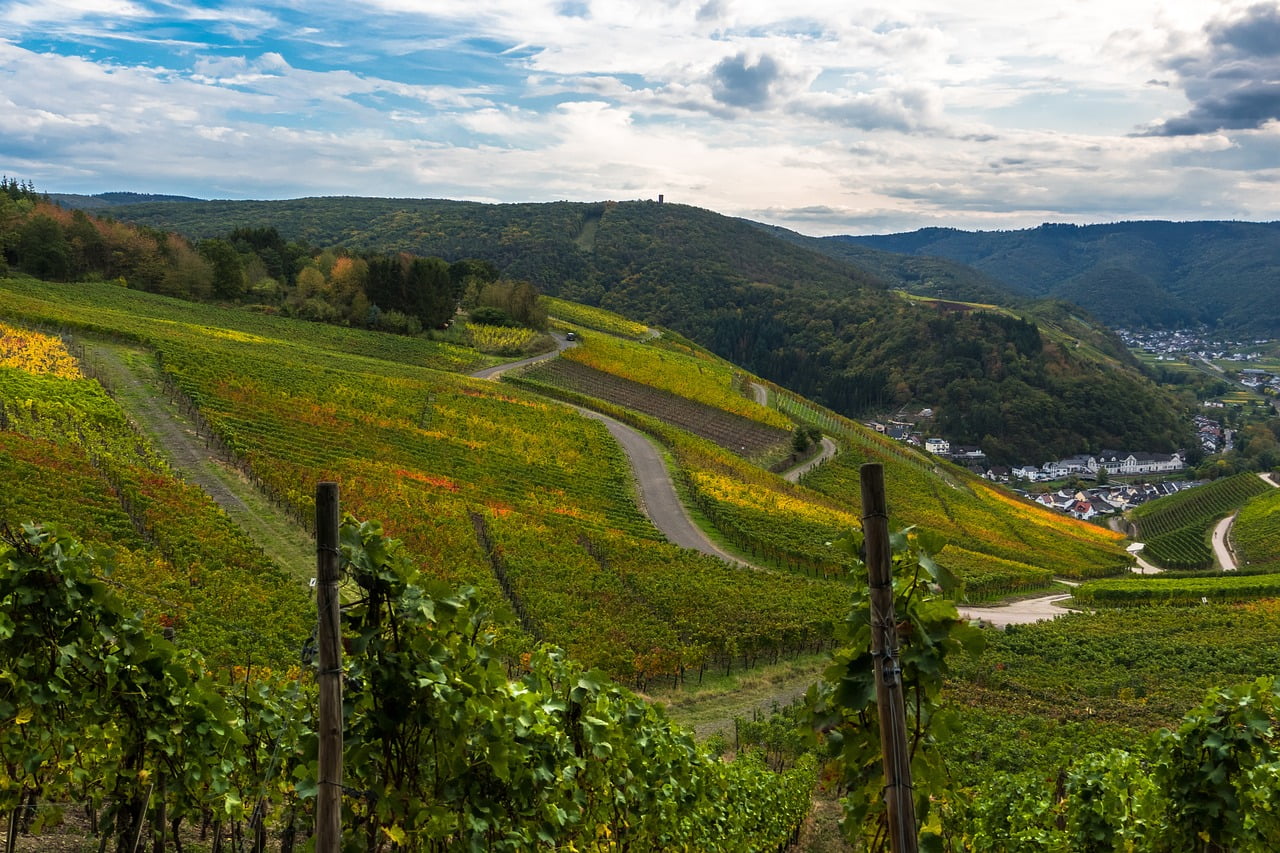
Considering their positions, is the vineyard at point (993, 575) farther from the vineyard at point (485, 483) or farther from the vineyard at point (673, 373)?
the vineyard at point (673, 373)

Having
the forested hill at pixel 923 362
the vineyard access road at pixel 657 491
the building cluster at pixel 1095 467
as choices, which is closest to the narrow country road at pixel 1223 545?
the vineyard access road at pixel 657 491

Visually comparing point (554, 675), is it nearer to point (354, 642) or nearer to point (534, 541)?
point (354, 642)

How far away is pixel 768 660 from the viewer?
28.3m

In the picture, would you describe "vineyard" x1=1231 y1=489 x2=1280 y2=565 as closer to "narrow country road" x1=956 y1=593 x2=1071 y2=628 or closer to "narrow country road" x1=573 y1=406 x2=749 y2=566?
"narrow country road" x1=956 y1=593 x2=1071 y2=628

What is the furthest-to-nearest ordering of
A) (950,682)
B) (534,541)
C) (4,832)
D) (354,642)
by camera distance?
(534,541), (950,682), (4,832), (354,642)

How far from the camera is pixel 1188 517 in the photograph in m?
97.5

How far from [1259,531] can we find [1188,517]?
69.1 feet

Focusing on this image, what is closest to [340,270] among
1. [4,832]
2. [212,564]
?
[212,564]

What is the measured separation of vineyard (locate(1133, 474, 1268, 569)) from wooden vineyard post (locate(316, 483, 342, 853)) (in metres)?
79.4

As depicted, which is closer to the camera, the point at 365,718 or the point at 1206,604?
the point at 365,718

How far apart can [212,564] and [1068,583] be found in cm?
4805

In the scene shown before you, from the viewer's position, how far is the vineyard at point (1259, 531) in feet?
228

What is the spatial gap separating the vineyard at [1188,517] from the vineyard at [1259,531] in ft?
8.03

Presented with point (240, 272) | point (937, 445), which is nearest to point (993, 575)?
point (240, 272)
